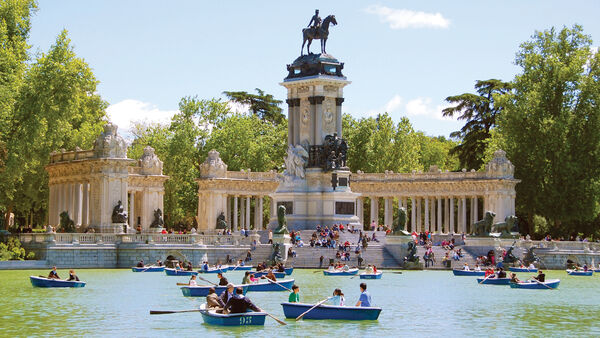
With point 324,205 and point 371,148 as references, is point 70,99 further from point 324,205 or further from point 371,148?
point 371,148

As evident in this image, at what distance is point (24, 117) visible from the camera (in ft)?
242

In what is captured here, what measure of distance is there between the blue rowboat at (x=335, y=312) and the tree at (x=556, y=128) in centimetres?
5152

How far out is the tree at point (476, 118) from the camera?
112250 mm

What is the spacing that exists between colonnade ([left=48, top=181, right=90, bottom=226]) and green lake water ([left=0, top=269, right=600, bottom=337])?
20.1 meters

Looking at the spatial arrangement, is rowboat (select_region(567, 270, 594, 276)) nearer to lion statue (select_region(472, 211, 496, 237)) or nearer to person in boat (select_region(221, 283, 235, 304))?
lion statue (select_region(472, 211, 496, 237))

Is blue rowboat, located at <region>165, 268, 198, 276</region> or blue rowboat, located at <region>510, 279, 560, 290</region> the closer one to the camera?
blue rowboat, located at <region>510, 279, 560, 290</region>

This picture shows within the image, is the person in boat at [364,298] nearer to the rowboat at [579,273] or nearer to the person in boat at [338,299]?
the person in boat at [338,299]

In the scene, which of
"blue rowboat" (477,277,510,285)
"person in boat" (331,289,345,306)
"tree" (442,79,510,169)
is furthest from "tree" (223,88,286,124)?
"person in boat" (331,289,345,306)

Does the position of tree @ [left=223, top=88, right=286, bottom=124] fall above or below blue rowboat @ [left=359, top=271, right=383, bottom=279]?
above

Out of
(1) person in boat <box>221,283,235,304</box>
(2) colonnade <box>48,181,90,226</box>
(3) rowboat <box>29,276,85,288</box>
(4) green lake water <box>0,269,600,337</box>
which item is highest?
(2) colonnade <box>48,181,90,226</box>

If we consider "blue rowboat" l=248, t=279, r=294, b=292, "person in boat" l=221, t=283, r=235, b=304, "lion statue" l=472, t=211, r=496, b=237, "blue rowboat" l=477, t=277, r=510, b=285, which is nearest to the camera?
"person in boat" l=221, t=283, r=235, b=304

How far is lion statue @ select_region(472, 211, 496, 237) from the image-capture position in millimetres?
75500

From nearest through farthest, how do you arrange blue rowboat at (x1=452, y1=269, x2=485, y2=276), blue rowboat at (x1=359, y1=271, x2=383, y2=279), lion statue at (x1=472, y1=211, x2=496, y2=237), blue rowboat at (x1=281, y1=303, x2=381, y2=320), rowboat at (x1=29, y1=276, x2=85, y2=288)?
1. blue rowboat at (x1=281, y1=303, x2=381, y2=320)
2. rowboat at (x1=29, y1=276, x2=85, y2=288)
3. blue rowboat at (x1=359, y1=271, x2=383, y2=279)
4. blue rowboat at (x1=452, y1=269, x2=485, y2=276)
5. lion statue at (x1=472, y1=211, x2=496, y2=237)

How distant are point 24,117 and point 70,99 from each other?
3.49 metres
